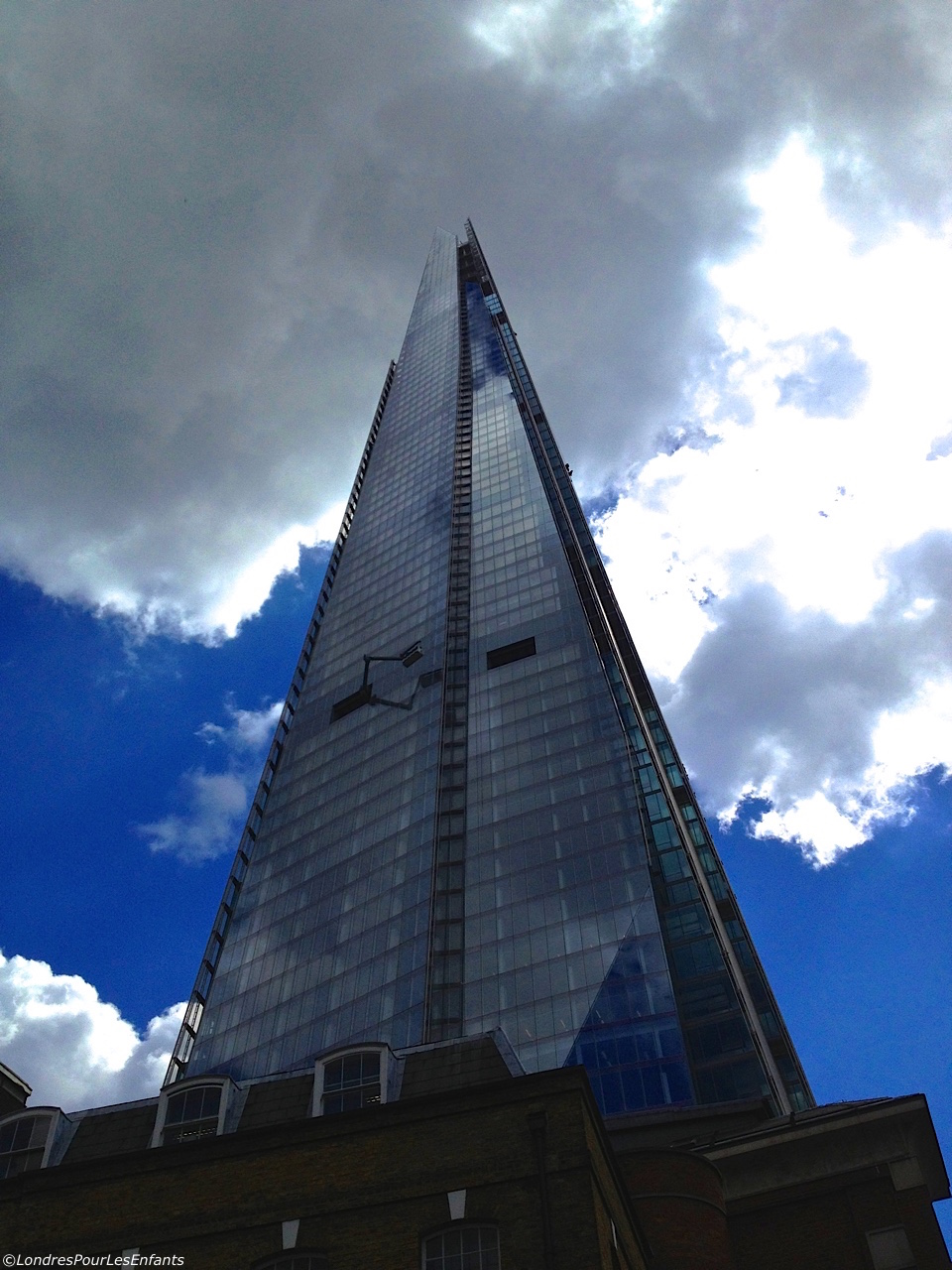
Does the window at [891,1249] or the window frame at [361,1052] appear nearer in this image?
the window frame at [361,1052]

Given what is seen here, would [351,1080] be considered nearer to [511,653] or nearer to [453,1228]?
[453,1228]

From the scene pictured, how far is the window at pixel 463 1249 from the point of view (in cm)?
2395

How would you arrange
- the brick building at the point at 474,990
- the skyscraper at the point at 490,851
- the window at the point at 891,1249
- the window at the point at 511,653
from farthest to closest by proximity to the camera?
the window at the point at 511,653, the skyscraper at the point at 490,851, the window at the point at 891,1249, the brick building at the point at 474,990

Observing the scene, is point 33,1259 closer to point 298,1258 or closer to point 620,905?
point 298,1258

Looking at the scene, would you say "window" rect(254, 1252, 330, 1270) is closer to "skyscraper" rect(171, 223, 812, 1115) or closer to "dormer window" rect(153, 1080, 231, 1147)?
"dormer window" rect(153, 1080, 231, 1147)

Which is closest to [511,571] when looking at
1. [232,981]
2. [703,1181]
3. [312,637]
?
[312,637]

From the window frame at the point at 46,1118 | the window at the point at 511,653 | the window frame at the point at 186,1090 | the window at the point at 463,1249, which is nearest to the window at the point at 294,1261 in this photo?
the window at the point at 463,1249

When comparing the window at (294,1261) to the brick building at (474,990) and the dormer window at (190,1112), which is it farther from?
the dormer window at (190,1112)

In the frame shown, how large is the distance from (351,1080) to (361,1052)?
95 centimetres

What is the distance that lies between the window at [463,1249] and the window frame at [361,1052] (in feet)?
27.0

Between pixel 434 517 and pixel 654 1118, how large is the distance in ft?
313

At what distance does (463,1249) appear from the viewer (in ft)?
79.5

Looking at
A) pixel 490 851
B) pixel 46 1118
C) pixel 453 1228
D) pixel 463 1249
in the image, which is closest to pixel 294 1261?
pixel 453 1228

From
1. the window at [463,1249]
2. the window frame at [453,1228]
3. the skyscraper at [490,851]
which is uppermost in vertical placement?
the skyscraper at [490,851]
